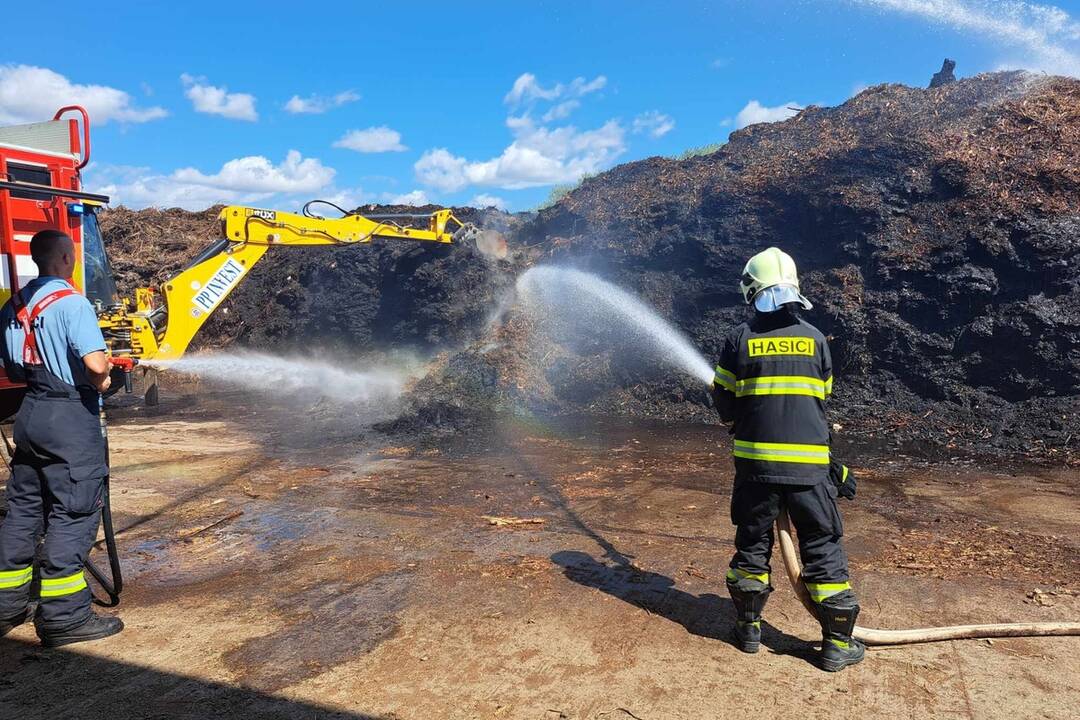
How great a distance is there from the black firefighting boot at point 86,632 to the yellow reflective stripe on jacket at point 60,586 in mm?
174

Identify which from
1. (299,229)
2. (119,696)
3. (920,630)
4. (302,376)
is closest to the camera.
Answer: (119,696)

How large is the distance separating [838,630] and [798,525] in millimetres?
495

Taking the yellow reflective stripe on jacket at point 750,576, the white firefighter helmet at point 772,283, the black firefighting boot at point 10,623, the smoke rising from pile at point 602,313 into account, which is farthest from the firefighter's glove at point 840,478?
the smoke rising from pile at point 602,313

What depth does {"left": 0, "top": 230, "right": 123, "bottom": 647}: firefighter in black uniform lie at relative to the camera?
3.49 metres

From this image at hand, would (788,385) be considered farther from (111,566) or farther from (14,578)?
(14,578)

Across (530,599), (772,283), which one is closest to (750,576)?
(530,599)

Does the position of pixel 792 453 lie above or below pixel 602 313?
below

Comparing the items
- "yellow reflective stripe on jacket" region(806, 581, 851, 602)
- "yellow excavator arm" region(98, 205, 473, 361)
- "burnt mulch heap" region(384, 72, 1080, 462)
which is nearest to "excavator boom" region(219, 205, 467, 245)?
"yellow excavator arm" region(98, 205, 473, 361)

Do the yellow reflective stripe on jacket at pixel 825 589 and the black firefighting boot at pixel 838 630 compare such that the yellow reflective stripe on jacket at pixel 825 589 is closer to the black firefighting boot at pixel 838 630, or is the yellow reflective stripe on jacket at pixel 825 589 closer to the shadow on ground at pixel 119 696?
the black firefighting boot at pixel 838 630

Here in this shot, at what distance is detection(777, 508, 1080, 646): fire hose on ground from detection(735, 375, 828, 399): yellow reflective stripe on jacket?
579mm

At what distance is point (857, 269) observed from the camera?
1012 centimetres

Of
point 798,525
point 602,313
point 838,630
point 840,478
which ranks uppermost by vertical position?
point 602,313

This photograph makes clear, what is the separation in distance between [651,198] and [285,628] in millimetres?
11591

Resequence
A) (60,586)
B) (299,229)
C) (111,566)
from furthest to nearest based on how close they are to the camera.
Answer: (299,229) → (111,566) → (60,586)
